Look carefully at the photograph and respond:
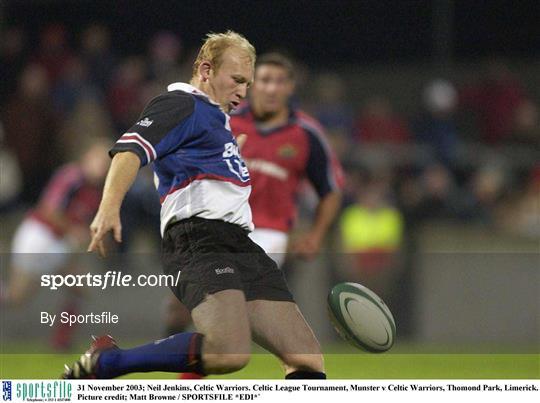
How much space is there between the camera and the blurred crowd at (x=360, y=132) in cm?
1273

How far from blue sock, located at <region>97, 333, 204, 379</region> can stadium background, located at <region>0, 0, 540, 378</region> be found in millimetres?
1694

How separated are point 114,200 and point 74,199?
575 centimetres

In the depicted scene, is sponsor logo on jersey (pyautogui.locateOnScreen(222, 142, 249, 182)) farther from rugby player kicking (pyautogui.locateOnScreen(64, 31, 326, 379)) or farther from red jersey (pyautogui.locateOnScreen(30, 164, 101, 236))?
red jersey (pyautogui.locateOnScreen(30, 164, 101, 236))

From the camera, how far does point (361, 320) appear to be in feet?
18.9

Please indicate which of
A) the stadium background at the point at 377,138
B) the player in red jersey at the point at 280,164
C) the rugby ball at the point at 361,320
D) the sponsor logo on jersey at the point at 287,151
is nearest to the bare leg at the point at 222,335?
the rugby ball at the point at 361,320

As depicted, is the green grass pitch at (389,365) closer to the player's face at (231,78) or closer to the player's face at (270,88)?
the player's face at (270,88)

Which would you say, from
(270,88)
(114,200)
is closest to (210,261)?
(114,200)

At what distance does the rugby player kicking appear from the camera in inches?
204

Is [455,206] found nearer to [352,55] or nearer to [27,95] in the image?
[352,55]

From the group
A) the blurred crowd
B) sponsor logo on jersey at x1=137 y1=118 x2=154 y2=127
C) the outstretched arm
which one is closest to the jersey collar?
sponsor logo on jersey at x1=137 y1=118 x2=154 y2=127

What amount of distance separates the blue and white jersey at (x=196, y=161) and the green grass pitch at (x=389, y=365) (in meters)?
2.11

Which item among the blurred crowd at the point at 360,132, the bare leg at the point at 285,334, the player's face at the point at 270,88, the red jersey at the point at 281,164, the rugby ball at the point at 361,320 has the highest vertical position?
the blurred crowd at the point at 360,132
